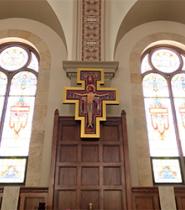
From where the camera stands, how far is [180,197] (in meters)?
4.79


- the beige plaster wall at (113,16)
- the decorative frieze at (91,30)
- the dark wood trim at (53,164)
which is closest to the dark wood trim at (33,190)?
the dark wood trim at (53,164)

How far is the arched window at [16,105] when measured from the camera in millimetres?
→ 5512

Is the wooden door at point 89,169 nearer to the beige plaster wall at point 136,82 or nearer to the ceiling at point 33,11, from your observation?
the beige plaster wall at point 136,82

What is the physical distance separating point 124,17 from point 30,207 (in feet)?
14.9

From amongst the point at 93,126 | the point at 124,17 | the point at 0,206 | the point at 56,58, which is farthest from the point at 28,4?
the point at 0,206

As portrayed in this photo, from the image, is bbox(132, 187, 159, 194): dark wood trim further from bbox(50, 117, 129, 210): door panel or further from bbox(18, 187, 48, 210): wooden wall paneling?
bbox(18, 187, 48, 210): wooden wall paneling

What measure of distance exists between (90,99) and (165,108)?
5.59 feet

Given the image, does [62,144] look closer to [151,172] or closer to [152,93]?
[151,172]

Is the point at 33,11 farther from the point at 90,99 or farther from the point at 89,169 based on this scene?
the point at 89,169

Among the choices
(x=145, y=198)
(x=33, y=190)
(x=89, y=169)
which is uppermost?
(x=89, y=169)

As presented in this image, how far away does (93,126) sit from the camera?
5301 millimetres

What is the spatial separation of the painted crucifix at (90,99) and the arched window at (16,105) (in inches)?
43.6

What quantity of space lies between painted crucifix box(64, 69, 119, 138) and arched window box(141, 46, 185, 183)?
43.0 inches

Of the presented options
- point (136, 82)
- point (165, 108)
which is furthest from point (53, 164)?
point (165, 108)
